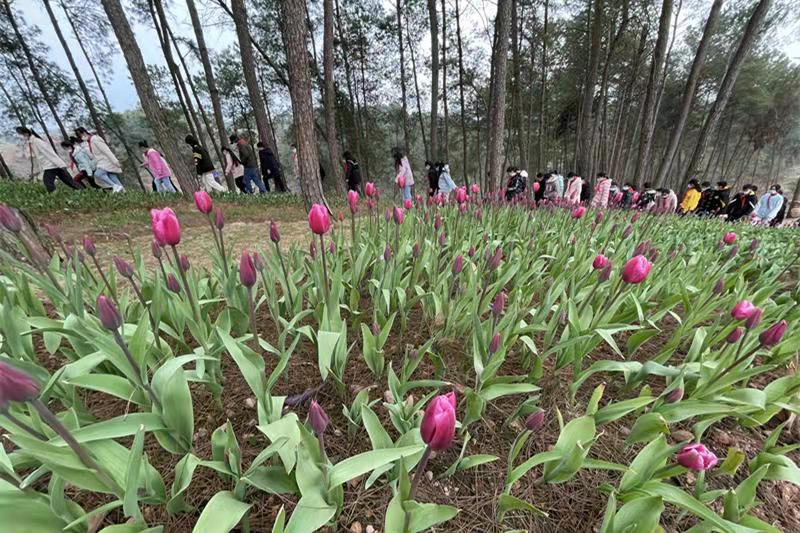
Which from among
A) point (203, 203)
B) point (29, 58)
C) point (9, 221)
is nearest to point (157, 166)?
point (9, 221)

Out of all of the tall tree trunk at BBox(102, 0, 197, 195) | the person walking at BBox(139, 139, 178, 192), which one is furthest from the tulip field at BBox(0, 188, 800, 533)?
the person walking at BBox(139, 139, 178, 192)

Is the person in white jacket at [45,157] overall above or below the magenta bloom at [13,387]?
above

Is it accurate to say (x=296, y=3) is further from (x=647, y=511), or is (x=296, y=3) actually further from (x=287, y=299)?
(x=647, y=511)

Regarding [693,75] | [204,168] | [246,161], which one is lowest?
[204,168]

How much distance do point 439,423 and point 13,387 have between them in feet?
2.50

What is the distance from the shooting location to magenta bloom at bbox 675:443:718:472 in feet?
2.81

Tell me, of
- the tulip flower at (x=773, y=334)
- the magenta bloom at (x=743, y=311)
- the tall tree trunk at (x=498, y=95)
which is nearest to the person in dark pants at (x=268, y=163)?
the tall tree trunk at (x=498, y=95)

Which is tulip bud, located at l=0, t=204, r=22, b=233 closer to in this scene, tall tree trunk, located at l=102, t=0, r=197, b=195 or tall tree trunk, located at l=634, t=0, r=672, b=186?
tall tree trunk, located at l=102, t=0, r=197, b=195

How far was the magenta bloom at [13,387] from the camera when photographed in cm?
59

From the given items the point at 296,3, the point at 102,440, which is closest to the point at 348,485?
the point at 102,440

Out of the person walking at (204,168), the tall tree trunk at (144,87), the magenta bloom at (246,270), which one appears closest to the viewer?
the magenta bloom at (246,270)

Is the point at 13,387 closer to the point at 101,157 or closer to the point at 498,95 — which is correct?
the point at 498,95

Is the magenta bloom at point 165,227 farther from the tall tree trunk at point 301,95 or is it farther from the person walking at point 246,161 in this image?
the person walking at point 246,161

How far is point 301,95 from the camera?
4348 mm
